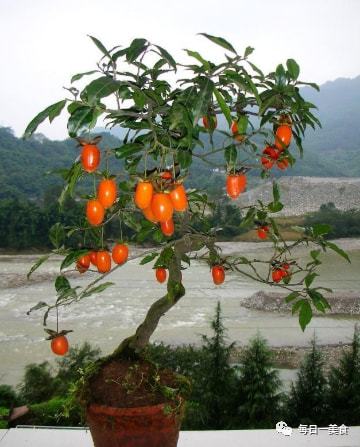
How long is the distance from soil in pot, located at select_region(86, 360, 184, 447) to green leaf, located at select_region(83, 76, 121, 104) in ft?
2.84

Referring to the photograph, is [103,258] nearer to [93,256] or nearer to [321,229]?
[93,256]

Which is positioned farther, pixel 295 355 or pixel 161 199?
pixel 295 355

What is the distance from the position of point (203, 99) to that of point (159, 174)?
249mm

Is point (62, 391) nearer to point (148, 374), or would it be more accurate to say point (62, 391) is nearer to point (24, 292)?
point (148, 374)

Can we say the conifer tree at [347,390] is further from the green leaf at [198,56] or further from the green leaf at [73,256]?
the green leaf at [198,56]

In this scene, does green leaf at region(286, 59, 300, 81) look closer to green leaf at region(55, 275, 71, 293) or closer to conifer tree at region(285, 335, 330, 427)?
green leaf at region(55, 275, 71, 293)

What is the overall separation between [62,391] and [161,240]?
2.66 m

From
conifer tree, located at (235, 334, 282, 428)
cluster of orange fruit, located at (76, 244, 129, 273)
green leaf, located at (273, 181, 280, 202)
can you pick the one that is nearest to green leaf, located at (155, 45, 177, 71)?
green leaf, located at (273, 181, 280, 202)

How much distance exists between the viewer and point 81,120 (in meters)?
0.83

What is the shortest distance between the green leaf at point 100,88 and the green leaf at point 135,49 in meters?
0.08

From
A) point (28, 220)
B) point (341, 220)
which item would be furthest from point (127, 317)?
point (341, 220)

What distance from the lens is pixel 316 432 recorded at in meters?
1.78

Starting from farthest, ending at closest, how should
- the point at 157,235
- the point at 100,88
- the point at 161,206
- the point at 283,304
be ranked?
the point at 283,304 → the point at 157,235 → the point at 161,206 → the point at 100,88

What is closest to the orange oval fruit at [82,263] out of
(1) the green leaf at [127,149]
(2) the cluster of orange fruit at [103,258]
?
(2) the cluster of orange fruit at [103,258]
